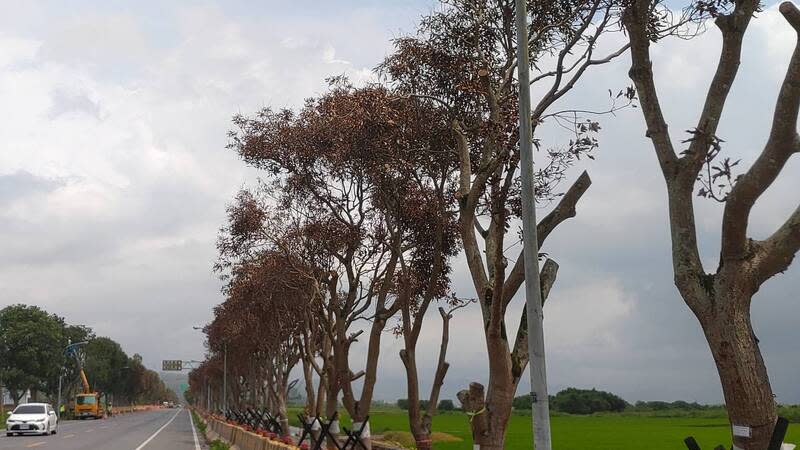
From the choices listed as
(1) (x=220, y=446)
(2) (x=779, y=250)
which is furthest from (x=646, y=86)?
(1) (x=220, y=446)

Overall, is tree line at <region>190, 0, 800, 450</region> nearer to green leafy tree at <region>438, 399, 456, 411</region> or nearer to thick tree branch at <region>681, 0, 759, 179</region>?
thick tree branch at <region>681, 0, 759, 179</region>

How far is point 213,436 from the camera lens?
144 feet

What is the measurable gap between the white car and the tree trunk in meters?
42.9

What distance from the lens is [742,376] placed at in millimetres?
8438

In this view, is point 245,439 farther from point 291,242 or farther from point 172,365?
point 172,365

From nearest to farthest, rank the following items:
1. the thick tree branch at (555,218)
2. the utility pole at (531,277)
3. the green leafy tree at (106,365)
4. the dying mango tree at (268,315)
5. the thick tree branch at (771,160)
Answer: the thick tree branch at (771,160) → the utility pole at (531,277) → the thick tree branch at (555,218) → the dying mango tree at (268,315) → the green leafy tree at (106,365)

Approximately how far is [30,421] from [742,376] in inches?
1706

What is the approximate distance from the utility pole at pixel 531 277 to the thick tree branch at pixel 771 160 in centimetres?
295

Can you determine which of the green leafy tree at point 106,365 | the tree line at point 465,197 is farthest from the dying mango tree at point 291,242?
the green leafy tree at point 106,365

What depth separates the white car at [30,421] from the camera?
1766 inches

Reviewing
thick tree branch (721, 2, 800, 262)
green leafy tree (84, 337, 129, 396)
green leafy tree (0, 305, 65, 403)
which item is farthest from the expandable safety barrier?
green leafy tree (84, 337, 129, 396)

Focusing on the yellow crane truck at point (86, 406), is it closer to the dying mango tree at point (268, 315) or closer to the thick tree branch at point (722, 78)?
the dying mango tree at point (268, 315)

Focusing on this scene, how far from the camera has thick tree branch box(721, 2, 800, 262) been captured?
8297 millimetres

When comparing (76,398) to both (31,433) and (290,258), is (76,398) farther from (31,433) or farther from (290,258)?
(290,258)
